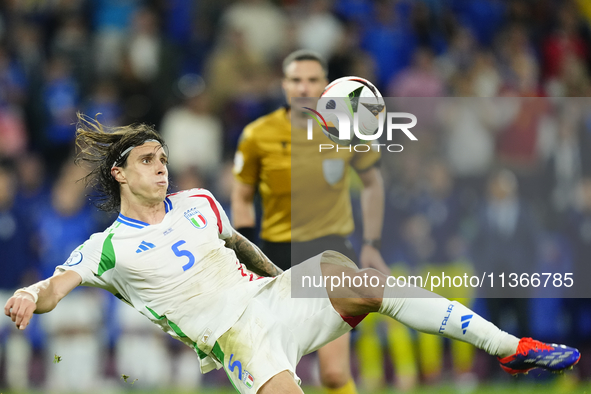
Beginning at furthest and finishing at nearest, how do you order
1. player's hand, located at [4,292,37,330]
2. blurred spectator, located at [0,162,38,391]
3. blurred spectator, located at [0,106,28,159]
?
blurred spectator, located at [0,106,28,159] → blurred spectator, located at [0,162,38,391] → player's hand, located at [4,292,37,330]

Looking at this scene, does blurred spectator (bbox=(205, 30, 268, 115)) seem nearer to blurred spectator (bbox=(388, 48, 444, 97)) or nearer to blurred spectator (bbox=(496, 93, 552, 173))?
blurred spectator (bbox=(388, 48, 444, 97))

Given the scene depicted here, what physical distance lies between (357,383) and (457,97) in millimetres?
4092

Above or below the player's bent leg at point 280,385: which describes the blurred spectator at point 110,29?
above

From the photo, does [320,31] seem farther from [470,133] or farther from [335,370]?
A: [335,370]

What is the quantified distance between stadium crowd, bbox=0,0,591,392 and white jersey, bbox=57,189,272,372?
306 centimetres

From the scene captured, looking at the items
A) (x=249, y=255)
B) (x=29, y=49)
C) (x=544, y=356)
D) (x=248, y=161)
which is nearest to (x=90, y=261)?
(x=249, y=255)

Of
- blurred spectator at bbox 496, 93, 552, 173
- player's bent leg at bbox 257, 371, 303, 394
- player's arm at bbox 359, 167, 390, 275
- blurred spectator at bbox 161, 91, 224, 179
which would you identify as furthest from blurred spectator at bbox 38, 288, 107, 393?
blurred spectator at bbox 496, 93, 552, 173

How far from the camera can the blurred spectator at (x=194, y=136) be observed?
1021 centimetres

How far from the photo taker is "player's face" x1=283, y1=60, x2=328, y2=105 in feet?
20.5

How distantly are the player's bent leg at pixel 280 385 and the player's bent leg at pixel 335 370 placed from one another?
1.48 meters

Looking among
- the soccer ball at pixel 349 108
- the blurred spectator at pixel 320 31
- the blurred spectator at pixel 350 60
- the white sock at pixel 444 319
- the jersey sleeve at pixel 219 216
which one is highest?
the blurred spectator at pixel 320 31

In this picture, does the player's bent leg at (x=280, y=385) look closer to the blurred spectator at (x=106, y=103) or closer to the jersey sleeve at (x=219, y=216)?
the jersey sleeve at (x=219, y=216)

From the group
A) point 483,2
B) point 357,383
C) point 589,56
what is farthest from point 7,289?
point 589,56

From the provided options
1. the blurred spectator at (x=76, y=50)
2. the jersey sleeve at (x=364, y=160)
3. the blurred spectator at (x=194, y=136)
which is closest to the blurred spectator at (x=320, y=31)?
the blurred spectator at (x=194, y=136)
